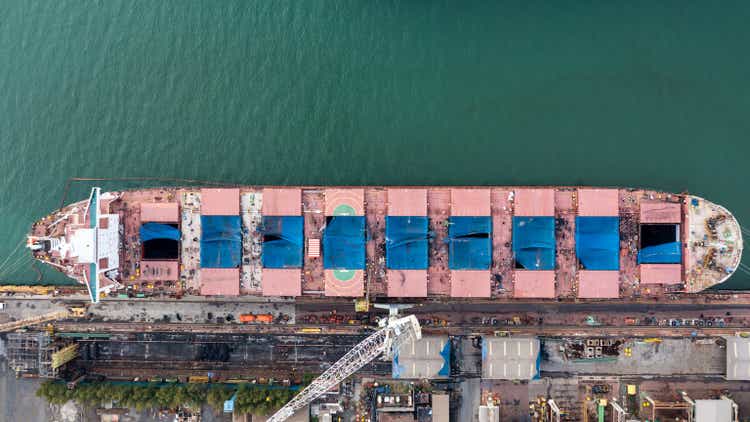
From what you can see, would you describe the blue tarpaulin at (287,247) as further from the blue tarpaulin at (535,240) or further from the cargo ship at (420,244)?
the blue tarpaulin at (535,240)

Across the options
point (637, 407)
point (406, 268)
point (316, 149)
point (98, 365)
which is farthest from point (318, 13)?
point (637, 407)

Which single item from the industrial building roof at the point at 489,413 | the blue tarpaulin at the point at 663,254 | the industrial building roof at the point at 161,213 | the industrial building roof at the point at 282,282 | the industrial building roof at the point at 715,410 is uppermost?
the industrial building roof at the point at 161,213

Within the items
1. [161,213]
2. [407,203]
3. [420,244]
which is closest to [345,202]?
[407,203]

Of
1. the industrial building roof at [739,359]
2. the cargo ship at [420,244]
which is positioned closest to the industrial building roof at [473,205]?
the cargo ship at [420,244]

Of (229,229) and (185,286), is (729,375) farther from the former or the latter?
(185,286)

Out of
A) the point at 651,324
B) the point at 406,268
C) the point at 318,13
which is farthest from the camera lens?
the point at 318,13

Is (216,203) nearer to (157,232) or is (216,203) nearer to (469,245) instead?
(157,232)
